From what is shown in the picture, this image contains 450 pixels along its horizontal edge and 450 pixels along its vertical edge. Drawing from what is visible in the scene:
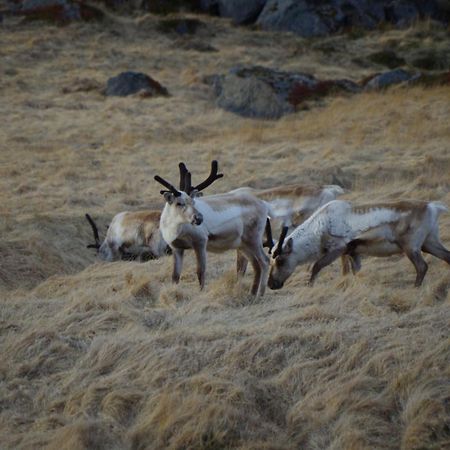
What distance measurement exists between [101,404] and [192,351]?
101 centimetres

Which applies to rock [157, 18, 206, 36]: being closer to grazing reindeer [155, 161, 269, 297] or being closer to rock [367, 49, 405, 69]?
rock [367, 49, 405, 69]

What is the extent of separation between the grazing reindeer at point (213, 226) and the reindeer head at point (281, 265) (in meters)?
0.18

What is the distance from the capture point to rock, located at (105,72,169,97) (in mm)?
24531

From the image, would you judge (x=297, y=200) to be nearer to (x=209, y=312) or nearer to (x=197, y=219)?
(x=197, y=219)

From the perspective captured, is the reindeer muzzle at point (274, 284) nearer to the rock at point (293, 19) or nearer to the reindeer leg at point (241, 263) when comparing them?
the reindeer leg at point (241, 263)

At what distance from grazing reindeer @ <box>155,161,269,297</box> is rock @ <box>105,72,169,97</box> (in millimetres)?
14555

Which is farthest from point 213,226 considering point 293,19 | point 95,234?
point 293,19

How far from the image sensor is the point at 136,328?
8.15 meters

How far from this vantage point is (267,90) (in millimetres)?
23719

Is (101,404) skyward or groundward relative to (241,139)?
skyward

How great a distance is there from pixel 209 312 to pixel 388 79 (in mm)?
17926

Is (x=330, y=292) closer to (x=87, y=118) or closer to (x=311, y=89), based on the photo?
(x=87, y=118)

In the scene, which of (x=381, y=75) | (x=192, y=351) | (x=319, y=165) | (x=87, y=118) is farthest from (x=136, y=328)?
(x=381, y=75)

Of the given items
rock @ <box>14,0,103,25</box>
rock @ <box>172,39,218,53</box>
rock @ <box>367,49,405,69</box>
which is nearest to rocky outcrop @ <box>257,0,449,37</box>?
rock @ <box>367,49,405,69</box>
